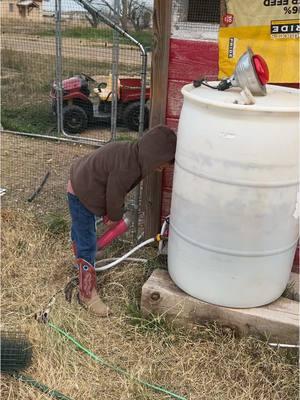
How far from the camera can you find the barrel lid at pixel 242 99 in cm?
212

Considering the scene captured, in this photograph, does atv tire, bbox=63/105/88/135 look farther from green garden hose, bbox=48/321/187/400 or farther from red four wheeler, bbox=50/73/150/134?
green garden hose, bbox=48/321/187/400

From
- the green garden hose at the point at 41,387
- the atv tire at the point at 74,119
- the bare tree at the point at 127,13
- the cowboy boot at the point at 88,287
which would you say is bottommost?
the green garden hose at the point at 41,387

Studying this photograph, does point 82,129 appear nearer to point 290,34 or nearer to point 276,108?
point 290,34

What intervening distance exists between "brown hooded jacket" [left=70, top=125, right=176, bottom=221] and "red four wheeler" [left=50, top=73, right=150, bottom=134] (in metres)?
3.79

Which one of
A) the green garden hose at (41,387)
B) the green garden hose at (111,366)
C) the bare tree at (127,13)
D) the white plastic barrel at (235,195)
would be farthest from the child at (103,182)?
the bare tree at (127,13)

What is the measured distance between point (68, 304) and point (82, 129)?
433cm

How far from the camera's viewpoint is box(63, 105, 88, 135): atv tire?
6.57 meters

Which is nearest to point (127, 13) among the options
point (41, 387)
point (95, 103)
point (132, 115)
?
point (132, 115)

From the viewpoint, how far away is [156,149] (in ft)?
8.48

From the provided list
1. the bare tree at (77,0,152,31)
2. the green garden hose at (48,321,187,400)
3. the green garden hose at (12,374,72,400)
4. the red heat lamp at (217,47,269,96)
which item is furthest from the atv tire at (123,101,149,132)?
the green garden hose at (12,374,72,400)

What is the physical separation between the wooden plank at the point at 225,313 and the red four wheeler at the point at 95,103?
13.1 feet

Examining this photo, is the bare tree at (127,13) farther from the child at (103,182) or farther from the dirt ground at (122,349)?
the dirt ground at (122,349)

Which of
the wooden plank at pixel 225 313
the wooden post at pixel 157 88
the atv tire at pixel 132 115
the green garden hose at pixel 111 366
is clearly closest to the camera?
the green garden hose at pixel 111 366

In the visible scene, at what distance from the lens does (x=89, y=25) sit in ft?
26.0
